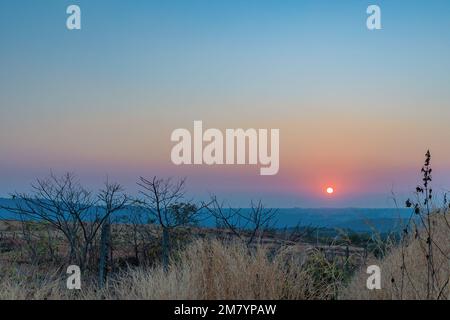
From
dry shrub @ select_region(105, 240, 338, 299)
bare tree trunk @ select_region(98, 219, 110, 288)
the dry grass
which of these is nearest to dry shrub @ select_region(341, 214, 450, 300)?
the dry grass

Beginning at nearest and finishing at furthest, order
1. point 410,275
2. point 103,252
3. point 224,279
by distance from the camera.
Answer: point 224,279, point 410,275, point 103,252

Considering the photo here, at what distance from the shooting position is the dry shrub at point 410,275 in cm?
755

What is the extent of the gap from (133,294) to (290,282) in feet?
6.94

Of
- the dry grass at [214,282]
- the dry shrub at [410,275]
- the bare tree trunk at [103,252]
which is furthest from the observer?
the bare tree trunk at [103,252]

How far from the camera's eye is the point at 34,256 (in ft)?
40.4

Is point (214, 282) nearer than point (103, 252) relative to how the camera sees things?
Yes

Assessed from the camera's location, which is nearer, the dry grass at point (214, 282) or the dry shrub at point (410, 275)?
the dry grass at point (214, 282)

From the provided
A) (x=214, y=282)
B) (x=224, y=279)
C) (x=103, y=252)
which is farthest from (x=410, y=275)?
(x=103, y=252)

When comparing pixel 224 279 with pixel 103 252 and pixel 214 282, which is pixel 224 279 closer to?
pixel 214 282

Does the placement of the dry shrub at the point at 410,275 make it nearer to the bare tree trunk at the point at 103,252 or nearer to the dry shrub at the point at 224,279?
the dry shrub at the point at 224,279

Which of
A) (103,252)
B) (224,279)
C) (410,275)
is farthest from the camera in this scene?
(103,252)

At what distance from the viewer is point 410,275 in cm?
859

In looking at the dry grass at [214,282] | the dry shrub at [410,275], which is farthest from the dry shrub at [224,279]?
the dry shrub at [410,275]
